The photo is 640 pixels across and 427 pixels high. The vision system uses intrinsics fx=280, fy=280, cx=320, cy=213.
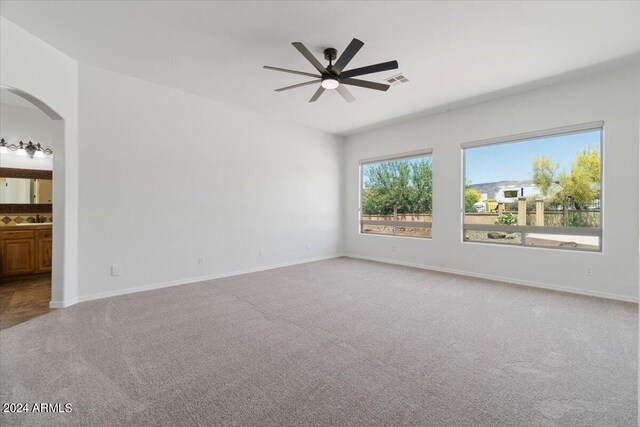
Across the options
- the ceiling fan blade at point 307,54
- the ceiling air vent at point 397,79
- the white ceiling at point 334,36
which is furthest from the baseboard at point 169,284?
the ceiling air vent at point 397,79

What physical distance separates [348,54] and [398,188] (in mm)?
4090

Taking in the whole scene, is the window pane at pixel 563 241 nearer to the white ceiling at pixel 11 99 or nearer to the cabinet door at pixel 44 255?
the cabinet door at pixel 44 255

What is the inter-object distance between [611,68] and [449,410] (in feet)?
15.8

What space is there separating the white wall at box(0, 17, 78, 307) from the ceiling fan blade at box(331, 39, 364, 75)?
3193mm

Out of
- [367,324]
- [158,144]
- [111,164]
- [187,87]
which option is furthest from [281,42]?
[367,324]

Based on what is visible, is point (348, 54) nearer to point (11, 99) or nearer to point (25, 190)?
point (11, 99)

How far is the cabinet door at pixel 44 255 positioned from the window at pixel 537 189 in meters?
7.56

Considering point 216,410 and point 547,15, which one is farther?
point 547,15

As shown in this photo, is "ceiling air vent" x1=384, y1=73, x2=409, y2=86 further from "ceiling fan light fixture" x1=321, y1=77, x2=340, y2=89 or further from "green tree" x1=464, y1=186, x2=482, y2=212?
"green tree" x1=464, y1=186, x2=482, y2=212

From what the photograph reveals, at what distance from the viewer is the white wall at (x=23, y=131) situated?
4.89 m

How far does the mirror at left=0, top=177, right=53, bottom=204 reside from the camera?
5023 millimetres

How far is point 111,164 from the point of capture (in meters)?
3.87

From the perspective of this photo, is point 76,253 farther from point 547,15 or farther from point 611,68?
point 611,68

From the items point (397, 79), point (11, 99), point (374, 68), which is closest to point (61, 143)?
point (11, 99)
